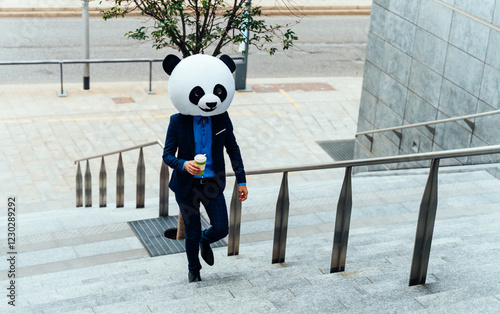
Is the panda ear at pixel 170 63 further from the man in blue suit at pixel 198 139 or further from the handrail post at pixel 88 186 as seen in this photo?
the handrail post at pixel 88 186

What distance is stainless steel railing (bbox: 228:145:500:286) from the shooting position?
4.55 metres

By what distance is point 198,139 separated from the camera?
5.31 m

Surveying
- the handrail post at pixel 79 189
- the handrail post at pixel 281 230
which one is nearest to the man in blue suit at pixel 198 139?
the handrail post at pixel 281 230

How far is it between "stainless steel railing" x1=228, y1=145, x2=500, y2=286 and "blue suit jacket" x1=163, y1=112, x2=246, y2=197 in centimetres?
59

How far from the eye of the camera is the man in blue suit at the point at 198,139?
519 centimetres

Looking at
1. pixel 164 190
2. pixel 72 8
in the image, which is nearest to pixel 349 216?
pixel 164 190

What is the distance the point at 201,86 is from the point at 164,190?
9.52 ft

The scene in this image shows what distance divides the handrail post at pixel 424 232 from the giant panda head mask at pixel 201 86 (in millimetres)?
1637

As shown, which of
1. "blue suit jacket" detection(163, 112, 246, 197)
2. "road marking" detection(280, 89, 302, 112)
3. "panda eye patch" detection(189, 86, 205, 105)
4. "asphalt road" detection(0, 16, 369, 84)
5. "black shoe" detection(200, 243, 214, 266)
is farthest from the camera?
"asphalt road" detection(0, 16, 369, 84)

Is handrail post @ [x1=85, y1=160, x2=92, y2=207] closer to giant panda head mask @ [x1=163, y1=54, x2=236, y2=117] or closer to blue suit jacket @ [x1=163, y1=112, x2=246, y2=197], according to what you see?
blue suit jacket @ [x1=163, y1=112, x2=246, y2=197]

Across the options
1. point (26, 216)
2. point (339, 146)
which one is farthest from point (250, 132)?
point (26, 216)

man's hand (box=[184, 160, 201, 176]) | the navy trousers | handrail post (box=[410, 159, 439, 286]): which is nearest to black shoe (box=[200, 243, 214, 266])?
the navy trousers

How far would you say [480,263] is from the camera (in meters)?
5.16

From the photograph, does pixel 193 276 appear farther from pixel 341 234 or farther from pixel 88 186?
pixel 88 186
